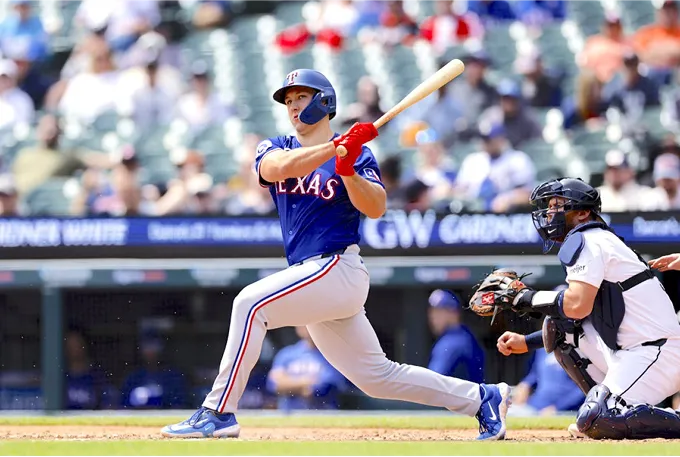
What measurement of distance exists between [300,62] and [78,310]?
4260 mm

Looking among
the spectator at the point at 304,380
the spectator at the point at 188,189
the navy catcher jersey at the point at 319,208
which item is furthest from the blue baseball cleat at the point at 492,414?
the spectator at the point at 188,189

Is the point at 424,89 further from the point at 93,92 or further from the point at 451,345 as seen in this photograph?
the point at 93,92

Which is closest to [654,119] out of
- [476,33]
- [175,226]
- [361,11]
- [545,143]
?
[545,143]

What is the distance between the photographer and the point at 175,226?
30.2 feet

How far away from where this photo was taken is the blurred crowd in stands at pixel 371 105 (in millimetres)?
10211

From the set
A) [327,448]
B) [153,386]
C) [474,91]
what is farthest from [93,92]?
[327,448]

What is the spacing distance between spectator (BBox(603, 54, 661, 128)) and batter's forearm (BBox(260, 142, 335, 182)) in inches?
258

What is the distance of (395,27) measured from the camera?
41.9 ft

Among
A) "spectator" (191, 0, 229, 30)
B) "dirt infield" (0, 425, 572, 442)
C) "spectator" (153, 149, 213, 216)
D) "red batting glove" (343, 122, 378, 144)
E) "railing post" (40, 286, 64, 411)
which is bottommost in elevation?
"railing post" (40, 286, 64, 411)

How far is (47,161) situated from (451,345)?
461 cm

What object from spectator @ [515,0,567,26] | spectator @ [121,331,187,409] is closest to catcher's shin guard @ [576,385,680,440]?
spectator @ [121,331,187,409]

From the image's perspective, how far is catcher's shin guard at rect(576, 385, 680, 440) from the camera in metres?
5.32

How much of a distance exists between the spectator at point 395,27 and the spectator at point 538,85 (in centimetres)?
136

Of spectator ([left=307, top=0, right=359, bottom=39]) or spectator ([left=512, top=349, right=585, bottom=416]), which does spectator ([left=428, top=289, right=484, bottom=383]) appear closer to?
spectator ([left=512, top=349, right=585, bottom=416])
